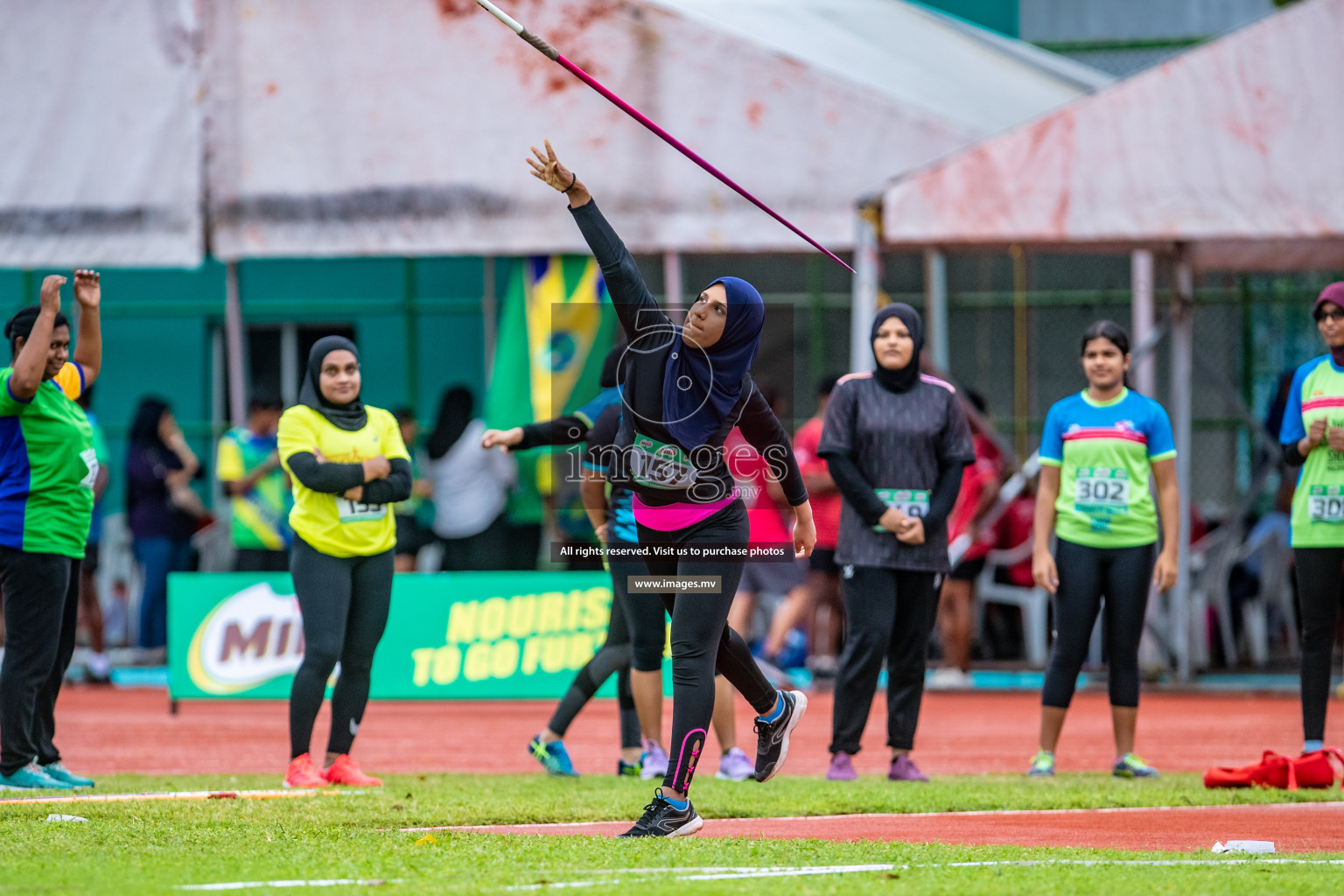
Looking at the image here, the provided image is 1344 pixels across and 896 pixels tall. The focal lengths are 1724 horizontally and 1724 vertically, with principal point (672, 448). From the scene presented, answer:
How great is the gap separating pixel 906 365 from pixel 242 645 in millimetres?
5623

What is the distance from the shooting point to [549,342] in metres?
15.2

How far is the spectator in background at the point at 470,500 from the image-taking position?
15.5 metres

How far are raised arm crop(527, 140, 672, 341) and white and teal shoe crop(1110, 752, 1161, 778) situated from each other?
12.6ft

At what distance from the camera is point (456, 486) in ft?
50.8

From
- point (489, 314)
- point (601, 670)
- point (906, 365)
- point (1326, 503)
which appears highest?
point (489, 314)

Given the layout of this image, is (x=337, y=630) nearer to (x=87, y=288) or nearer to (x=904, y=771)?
(x=87, y=288)

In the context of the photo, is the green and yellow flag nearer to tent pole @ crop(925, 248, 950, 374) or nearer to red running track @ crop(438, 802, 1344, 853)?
tent pole @ crop(925, 248, 950, 374)

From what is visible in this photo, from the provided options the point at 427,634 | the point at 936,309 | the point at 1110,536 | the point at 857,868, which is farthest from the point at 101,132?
the point at 857,868

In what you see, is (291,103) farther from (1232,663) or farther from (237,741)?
(1232,663)

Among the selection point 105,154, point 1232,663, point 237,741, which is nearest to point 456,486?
point 105,154

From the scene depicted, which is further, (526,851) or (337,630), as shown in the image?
(337,630)

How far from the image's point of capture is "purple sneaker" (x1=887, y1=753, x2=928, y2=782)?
7.93 meters

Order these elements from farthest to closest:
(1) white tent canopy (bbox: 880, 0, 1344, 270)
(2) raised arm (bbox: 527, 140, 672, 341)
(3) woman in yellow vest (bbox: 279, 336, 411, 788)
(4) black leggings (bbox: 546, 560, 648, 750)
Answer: (1) white tent canopy (bbox: 880, 0, 1344, 270)
(4) black leggings (bbox: 546, 560, 648, 750)
(3) woman in yellow vest (bbox: 279, 336, 411, 788)
(2) raised arm (bbox: 527, 140, 672, 341)

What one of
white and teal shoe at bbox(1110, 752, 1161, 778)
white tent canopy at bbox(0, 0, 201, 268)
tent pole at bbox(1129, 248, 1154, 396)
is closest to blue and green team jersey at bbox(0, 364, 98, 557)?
white and teal shoe at bbox(1110, 752, 1161, 778)
